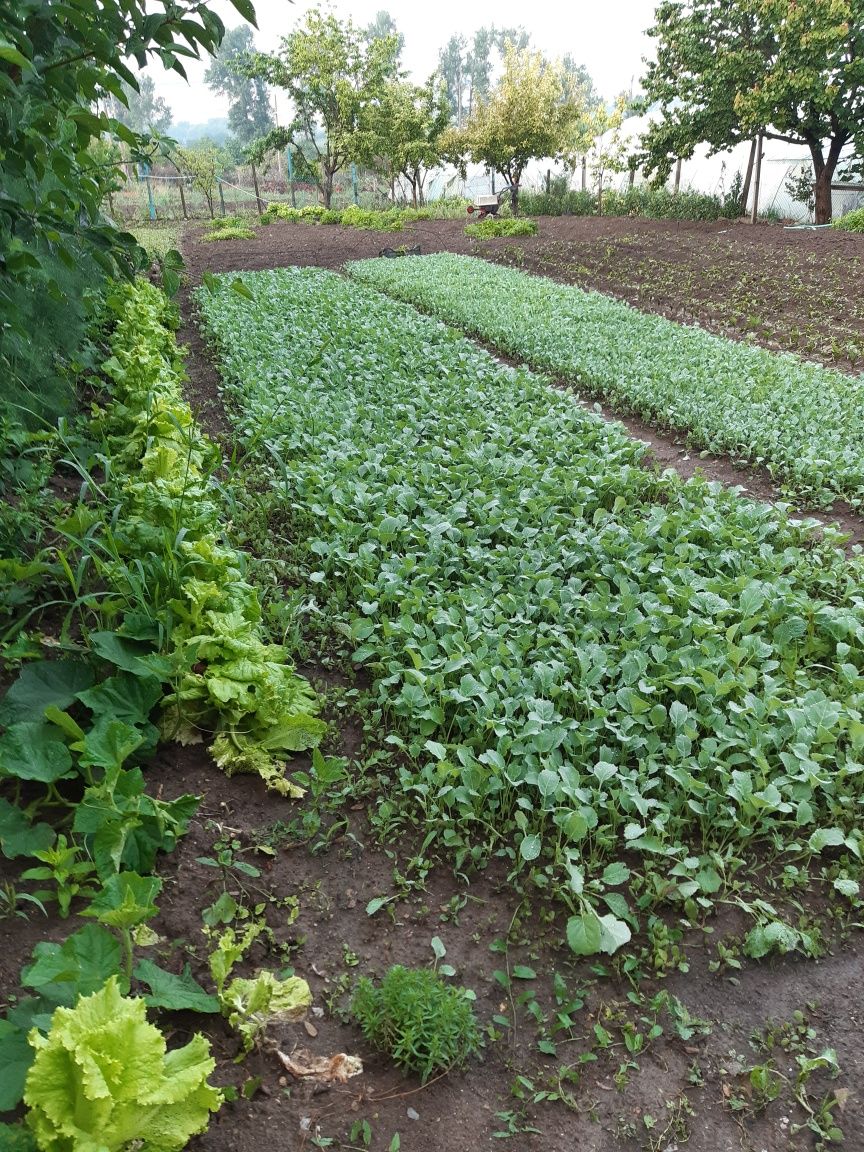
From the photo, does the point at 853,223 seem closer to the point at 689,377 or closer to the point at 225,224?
the point at 689,377

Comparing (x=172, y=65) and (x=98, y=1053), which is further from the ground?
(x=172, y=65)

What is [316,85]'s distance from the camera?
27359 millimetres

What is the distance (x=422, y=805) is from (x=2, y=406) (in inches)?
109

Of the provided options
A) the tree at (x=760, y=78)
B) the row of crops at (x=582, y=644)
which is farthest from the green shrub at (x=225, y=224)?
the row of crops at (x=582, y=644)

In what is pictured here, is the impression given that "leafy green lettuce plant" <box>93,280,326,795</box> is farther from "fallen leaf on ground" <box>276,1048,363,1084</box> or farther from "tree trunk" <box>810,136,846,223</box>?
"tree trunk" <box>810,136,846,223</box>

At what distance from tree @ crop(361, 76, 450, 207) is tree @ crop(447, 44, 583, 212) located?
8.53ft

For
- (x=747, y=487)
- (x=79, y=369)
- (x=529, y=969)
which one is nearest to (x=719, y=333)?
(x=747, y=487)

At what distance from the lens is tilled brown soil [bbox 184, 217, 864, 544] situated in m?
6.10

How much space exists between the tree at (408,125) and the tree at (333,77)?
14.7 inches

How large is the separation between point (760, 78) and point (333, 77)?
1641 centimetres

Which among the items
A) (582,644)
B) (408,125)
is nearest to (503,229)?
(408,125)

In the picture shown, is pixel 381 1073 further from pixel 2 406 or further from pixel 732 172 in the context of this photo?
pixel 732 172

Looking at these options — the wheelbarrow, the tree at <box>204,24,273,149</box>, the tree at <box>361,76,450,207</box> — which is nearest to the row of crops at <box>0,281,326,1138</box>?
the wheelbarrow

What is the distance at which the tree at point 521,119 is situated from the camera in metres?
23.2
